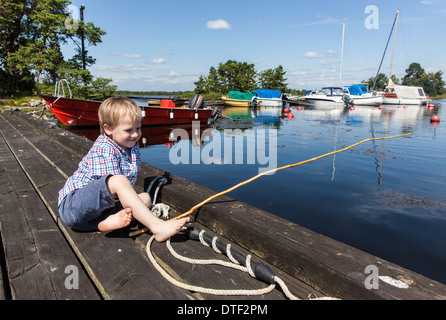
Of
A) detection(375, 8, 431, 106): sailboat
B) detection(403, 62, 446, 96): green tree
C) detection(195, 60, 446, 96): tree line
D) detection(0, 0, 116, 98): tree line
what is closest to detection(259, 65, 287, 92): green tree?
detection(195, 60, 446, 96): tree line

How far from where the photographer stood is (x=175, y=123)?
51.9 feet

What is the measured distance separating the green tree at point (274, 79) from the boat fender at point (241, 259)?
203 ft

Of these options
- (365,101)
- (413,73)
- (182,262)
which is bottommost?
(182,262)

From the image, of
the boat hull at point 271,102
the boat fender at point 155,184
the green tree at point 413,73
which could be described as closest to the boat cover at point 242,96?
the boat hull at point 271,102

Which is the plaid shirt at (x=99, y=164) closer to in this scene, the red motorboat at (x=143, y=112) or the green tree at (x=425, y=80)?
the red motorboat at (x=143, y=112)

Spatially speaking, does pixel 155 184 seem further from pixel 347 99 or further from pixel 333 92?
pixel 333 92

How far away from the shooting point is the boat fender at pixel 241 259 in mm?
1431

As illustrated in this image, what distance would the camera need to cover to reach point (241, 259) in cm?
158

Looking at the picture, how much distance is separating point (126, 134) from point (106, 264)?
912mm

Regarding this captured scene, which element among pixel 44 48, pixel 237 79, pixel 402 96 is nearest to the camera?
pixel 44 48

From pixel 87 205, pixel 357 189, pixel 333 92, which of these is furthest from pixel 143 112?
pixel 333 92

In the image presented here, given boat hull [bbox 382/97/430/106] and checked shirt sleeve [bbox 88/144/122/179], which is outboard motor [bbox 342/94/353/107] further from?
checked shirt sleeve [bbox 88/144/122/179]

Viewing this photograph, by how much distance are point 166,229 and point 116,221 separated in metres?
0.41
